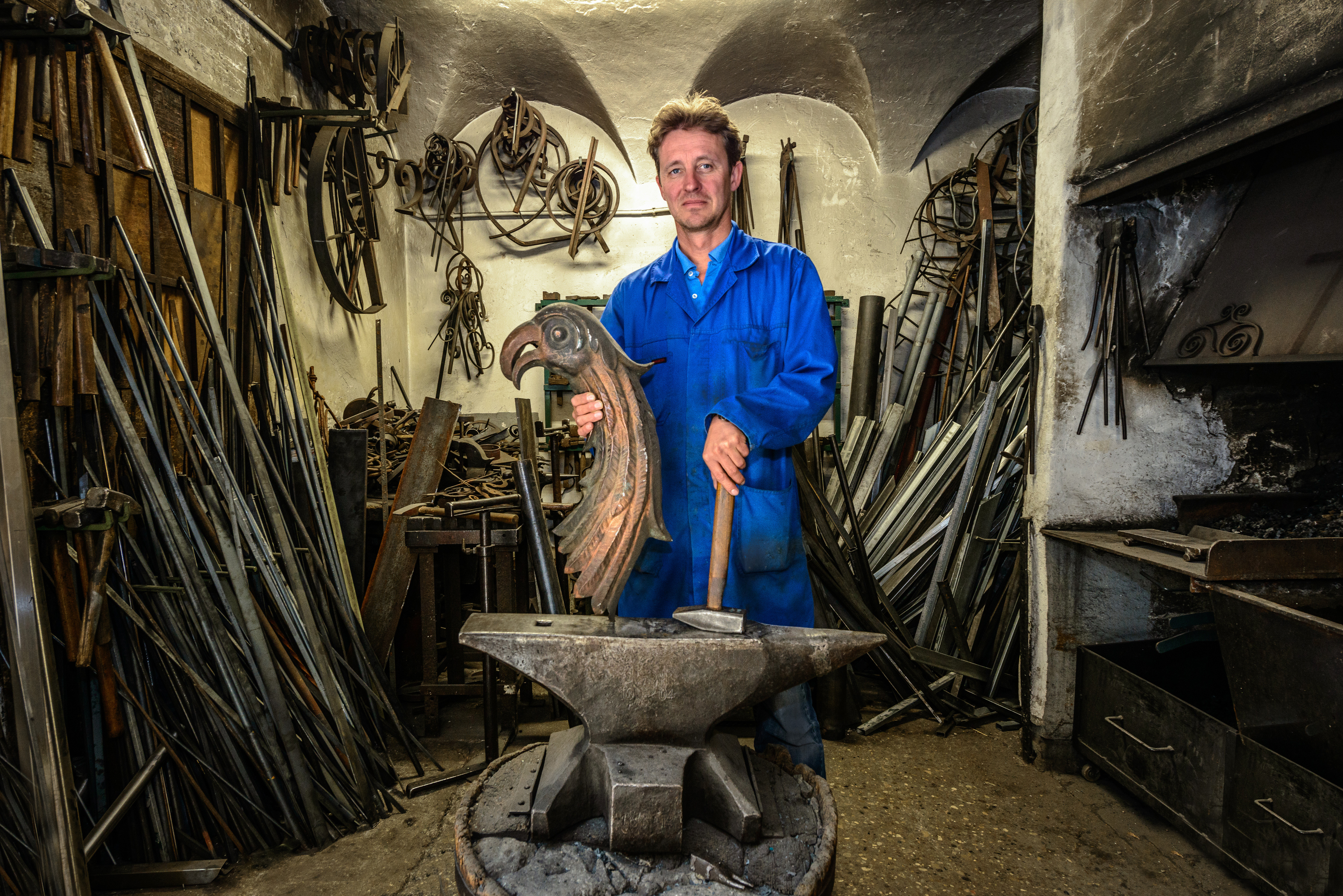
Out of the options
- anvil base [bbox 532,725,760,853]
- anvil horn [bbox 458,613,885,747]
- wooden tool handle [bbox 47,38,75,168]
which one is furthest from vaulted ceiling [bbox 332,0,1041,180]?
anvil base [bbox 532,725,760,853]

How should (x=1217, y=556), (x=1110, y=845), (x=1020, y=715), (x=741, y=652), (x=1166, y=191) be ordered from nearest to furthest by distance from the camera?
(x=741, y=652), (x=1217, y=556), (x=1110, y=845), (x=1166, y=191), (x=1020, y=715)

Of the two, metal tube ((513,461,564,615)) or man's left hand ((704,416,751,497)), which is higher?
man's left hand ((704,416,751,497))

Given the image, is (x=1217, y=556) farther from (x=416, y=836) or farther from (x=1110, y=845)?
(x=416, y=836)

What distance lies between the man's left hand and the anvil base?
1.47 ft

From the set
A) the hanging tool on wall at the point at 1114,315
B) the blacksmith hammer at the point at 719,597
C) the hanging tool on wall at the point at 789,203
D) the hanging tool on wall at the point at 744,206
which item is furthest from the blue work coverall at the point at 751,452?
the hanging tool on wall at the point at 789,203

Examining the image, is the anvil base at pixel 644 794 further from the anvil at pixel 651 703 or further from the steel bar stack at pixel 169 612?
the steel bar stack at pixel 169 612

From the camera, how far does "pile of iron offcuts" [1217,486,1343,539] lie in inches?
86.9

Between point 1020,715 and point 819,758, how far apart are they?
5.55ft

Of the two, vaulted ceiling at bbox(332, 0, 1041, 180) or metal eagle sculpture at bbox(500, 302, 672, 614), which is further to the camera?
vaulted ceiling at bbox(332, 0, 1041, 180)

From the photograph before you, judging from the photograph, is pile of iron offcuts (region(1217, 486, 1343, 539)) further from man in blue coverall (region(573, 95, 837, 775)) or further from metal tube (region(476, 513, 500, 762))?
metal tube (region(476, 513, 500, 762))

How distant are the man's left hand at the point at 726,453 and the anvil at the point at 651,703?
275 millimetres

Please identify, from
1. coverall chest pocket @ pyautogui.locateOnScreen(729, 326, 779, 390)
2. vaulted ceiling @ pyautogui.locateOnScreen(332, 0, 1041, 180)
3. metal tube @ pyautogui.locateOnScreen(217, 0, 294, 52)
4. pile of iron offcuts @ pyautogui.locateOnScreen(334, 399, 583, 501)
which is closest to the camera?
coverall chest pocket @ pyautogui.locateOnScreen(729, 326, 779, 390)

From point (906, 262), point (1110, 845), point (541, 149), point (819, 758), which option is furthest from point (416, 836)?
point (906, 262)

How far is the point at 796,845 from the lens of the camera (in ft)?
3.73
